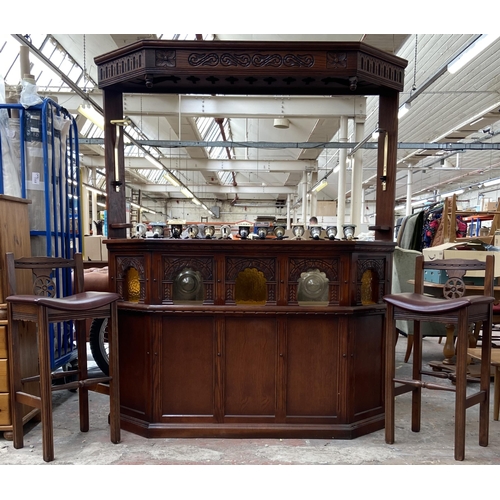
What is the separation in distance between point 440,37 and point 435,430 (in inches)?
247

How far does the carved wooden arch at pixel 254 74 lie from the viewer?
8.16ft

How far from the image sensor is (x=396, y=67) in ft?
8.79

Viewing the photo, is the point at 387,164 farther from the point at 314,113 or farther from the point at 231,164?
the point at 231,164

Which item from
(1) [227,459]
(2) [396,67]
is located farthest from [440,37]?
(1) [227,459]

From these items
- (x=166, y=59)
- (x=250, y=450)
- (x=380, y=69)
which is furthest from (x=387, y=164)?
(x=250, y=450)

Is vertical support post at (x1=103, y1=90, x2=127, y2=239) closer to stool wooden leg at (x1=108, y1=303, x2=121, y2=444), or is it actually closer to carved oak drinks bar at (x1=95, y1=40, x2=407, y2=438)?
carved oak drinks bar at (x1=95, y1=40, x2=407, y2=438)

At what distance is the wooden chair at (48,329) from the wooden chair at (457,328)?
1.72 m

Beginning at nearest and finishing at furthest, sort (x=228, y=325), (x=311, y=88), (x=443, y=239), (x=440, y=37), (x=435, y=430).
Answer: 1. (x=228, y=325)
2. (x=435, y=430)
3. (x=311, y=88)
4. (x=443, y=239)
5. (x=440, y=37)

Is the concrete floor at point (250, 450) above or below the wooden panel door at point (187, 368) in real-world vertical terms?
below

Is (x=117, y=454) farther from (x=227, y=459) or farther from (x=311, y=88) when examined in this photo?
(x=311, y=88)

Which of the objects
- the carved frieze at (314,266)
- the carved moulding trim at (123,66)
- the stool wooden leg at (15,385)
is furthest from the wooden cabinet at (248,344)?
the carved moulding trim at (123,66)

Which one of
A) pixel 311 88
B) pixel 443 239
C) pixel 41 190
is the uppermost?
pixel 311 88

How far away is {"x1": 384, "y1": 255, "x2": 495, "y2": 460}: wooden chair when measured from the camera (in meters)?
2.13

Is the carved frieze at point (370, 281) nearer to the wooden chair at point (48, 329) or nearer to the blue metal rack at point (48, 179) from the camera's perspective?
the wooden chair at point (48, 329)
